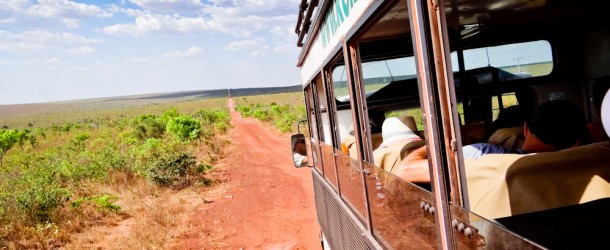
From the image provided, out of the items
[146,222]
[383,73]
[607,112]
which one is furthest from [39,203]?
[607,112]

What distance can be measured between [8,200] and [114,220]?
6.22ft

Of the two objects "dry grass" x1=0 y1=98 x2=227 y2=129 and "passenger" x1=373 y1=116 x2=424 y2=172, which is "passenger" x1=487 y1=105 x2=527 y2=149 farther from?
"dry grass" x1=0 y1=98 x2=227 y2=129

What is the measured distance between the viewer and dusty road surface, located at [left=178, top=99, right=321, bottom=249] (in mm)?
7547

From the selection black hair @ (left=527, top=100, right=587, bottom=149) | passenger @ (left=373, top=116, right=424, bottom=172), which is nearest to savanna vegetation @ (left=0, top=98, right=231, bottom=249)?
passenger @ (left=373, top=116, right=424, bottom=172)

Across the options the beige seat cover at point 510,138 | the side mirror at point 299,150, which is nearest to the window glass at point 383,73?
the side mirror at point 299,150

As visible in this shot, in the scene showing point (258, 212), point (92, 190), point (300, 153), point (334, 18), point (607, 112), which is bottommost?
point (258, 212)

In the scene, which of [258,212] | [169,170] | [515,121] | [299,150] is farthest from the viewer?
Result: [169,170]

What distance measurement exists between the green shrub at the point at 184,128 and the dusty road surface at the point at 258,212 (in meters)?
6.04

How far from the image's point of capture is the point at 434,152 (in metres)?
1.42

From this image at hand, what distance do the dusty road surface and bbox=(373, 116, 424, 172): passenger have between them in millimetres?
4084

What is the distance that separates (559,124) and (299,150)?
3.01 meters

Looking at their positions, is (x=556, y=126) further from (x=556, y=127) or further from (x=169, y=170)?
(x=169, y=170)

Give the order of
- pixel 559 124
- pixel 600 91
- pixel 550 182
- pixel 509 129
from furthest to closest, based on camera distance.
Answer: pixel 600 91 < pixel 509 129 < pixel 559 124 < pixel 550 182

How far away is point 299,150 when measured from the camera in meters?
4.72
